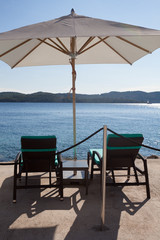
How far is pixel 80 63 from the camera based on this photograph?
19.2 ft

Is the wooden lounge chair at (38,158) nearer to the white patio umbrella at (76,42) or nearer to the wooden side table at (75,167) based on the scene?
the wooden side table at (75,167)

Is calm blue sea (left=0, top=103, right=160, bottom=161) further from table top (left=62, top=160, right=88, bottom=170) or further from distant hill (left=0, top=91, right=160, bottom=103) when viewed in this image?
distant hill (left=0, top=91, right=160, bottom=103)

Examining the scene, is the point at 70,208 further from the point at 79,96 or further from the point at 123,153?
the point at 79,96

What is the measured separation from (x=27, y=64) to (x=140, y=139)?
3.34 m

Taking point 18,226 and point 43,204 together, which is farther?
point 43,204

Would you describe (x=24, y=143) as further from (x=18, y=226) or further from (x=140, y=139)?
(x=140, y=139)

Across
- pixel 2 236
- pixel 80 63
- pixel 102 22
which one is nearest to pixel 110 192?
pixel 2 236

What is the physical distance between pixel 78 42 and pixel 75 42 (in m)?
0.99

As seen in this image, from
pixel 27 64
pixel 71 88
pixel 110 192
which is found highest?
pixel 27 64

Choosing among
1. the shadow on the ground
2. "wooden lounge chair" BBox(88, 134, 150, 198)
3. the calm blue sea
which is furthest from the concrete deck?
the calm blue sea

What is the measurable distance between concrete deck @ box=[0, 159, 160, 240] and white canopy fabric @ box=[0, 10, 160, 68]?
2293 mm

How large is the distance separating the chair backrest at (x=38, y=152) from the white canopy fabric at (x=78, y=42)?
1.52 m

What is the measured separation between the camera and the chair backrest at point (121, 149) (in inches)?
146

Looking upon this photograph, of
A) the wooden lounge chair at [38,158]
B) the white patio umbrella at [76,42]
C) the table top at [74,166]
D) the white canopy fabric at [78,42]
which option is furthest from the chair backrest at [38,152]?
the white canopy fabric at [78,42]
